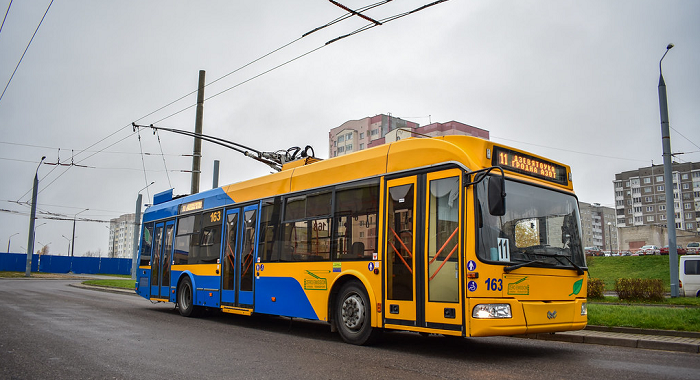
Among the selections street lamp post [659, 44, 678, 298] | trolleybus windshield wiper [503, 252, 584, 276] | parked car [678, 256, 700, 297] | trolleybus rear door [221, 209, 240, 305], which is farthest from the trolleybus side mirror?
parked car [678, 256, 700, 297]

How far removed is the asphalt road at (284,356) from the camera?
6004 mm

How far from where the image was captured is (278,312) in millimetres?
10500

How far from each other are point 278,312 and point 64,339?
3683 millimetres

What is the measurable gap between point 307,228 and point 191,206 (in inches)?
226

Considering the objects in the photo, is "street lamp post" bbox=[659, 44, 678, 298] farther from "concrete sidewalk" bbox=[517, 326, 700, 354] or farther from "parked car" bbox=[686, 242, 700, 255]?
"parked car" bbox=[686, 242, 700, 255]

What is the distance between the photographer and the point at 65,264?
65.4 m

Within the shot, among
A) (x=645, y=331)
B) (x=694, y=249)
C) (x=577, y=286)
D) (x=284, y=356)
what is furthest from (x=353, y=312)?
(x=694, y=249)

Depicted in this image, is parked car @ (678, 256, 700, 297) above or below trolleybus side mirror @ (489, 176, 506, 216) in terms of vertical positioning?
below

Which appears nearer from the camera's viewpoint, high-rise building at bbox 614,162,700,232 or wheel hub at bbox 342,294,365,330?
wheel hub at bbox 342,294,365,330

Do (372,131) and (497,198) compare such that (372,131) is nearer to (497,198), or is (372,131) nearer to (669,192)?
(669,192)

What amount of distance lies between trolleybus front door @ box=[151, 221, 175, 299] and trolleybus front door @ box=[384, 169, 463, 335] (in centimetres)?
920

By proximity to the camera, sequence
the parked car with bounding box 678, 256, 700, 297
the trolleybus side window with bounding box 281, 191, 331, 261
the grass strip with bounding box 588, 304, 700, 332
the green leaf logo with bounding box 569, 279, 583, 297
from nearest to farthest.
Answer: the green leaf logo with bounding box 569, 279, 583, 297 → the trolleybus side window with bounding box 281, 191, 331, 261 → the grass strip with bounding box 588, 304, 700, 332 → the parked car with bounding box 678, 256, 700, 297

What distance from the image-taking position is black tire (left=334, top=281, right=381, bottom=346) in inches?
328

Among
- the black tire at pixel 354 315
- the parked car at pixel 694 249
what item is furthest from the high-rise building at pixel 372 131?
the black tire at pixel 354 315
